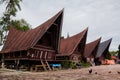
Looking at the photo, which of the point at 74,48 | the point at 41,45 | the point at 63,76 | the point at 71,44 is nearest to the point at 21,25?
the point at 71,44

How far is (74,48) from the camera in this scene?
3684cm

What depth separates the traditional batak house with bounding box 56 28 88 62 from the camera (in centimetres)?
3728

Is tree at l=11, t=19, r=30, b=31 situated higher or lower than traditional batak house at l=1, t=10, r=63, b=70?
higher

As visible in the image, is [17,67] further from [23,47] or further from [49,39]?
[49,39]

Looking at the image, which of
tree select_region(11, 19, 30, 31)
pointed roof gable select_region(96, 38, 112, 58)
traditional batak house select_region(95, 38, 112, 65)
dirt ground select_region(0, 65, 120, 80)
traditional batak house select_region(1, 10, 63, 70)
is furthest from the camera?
tree select_region(11, 19, 30, 31)

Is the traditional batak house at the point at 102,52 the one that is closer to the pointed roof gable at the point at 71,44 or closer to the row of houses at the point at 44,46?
the row of houses at the point at 44,46

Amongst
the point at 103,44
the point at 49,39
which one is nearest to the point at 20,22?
the point at 103,44

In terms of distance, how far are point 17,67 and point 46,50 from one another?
4.74 m

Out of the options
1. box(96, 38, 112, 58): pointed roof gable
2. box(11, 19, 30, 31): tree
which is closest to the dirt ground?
box(96, 38, 112, 58): pointed roof gable

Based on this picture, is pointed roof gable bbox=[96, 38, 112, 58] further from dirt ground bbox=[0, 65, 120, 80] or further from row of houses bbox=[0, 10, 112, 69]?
dirt ground bbox=[0, 65, 120, 80]

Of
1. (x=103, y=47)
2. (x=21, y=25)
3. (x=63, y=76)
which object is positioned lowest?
(x=63, y=76)

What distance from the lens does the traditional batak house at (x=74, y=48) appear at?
122 feet

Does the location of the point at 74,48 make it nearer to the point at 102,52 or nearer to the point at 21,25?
the point at 102,52

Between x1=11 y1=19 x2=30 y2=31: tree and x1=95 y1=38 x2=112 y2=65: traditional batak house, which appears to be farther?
x1=11 y1=19 x2=30 y2=31: tree
